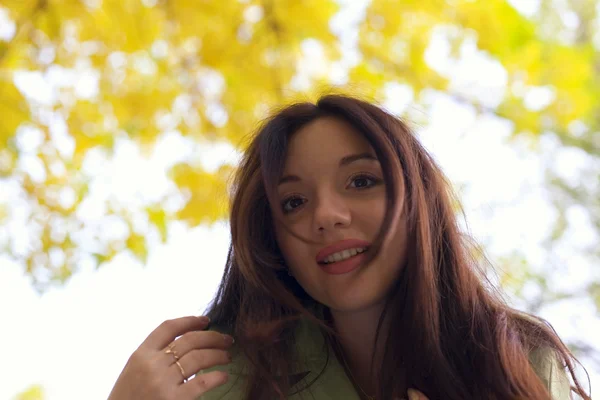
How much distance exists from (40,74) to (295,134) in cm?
106

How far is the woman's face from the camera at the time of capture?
103cm

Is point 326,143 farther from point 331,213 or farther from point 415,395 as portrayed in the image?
point 415,395

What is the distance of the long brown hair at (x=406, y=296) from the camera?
0.99 m

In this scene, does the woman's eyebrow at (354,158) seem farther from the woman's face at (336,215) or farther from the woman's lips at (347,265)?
the woman's lips at (347,265)

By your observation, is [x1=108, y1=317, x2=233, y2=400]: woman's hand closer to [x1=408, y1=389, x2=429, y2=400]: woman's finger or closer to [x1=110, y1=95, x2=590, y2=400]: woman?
[x1=110, y1=95, x2=590, y2=400]: woman

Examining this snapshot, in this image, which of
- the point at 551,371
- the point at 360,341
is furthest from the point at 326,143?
the point at 551,371

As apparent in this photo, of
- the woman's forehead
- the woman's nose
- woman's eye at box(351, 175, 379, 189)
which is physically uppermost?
the woman's forehead

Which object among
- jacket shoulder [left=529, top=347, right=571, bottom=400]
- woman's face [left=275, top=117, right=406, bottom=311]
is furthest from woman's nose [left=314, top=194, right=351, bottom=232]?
jacket shoulder [left=529, top=347, right=571, bottom=400]

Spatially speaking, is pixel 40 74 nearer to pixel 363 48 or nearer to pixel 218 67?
pixel 218 67

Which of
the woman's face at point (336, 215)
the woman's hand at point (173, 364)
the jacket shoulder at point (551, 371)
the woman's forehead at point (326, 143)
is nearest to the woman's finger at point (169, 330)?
the woman's hand at point (173, 364)

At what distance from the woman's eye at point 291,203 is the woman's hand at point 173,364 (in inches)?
8.4

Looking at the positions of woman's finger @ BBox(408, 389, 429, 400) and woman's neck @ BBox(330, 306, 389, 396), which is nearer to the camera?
woman's finger @ BBox(408, 389, 429, 400)

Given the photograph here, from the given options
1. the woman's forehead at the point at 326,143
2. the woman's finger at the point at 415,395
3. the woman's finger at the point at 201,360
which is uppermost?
the woman's forehead at the point at 326,143

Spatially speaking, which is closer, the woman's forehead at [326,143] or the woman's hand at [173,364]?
the woman's hand at [173,364]
